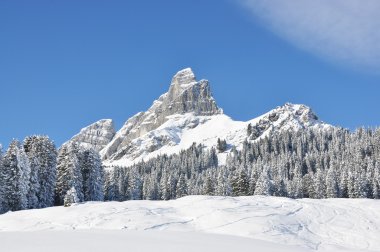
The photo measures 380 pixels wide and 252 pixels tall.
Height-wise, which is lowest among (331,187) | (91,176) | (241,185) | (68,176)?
(68,176)

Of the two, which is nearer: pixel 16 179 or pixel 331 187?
pixel 16 179

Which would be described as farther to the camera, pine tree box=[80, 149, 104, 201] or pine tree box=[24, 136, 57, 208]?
pine tree box=[80, 149, 104, 201]

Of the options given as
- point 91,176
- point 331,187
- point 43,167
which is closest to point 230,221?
point 43,167

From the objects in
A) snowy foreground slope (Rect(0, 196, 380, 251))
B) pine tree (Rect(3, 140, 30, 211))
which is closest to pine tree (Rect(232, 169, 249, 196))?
pine tree (Rect(3, 140, 30, 211))

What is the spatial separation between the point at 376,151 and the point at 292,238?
161055 mm

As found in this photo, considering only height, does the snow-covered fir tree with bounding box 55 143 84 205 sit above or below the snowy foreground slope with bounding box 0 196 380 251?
above

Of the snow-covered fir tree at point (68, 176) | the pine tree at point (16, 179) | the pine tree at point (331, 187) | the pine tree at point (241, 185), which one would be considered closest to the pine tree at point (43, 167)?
the snow-covered fir tree at point (68, 176)

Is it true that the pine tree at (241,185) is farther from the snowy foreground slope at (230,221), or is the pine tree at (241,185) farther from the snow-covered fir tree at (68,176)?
the snowy foreground slope at (230,221)

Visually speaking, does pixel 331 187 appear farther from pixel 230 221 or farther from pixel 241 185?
pixel 230 221

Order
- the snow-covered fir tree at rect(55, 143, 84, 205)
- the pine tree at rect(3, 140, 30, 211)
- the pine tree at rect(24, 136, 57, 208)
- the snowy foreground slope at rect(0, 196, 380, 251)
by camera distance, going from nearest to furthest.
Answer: the snowy foreground slope at rect(0, 196, 380, 251) → the pine tree at rect(3, 140, 30, 211) → the pine tree at rect(24, 136, 57, 208) → the snow-covered fir tree at rect(55, 143, 84, 205)

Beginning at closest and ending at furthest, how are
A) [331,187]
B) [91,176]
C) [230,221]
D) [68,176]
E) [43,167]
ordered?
1. [230,221]
2. [43,167]
3. [68,176]
4. [91,176]
5. [331,187]

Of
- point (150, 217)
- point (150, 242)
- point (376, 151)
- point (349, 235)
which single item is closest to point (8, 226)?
point (150, 217)

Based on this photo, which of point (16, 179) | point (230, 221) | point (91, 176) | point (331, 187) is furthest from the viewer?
point (331, 187)

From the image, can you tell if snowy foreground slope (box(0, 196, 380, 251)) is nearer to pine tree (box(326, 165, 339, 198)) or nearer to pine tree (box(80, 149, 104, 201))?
pine tree (box(80, 149, 104, 201))
